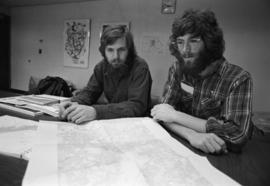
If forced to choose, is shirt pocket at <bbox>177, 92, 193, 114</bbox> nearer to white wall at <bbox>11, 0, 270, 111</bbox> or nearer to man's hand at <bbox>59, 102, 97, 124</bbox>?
man's hand at <bbox>59, 102, 97, 124</bbox>

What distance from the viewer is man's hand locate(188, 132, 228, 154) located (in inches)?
19.6

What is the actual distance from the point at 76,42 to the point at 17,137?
310 cm

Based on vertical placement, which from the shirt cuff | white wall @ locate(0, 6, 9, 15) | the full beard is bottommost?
the shirt cuff

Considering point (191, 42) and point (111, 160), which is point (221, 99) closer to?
point (191, 42)

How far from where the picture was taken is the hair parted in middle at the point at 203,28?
26.6 inches

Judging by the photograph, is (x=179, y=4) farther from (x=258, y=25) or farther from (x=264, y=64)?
(x=264, y=64)

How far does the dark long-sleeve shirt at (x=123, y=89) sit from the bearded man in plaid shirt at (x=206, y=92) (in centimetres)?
12

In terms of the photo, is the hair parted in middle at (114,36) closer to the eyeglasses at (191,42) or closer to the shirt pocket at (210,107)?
the eyeglasses at (191,42)

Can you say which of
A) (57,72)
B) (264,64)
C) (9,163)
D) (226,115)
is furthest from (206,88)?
(57,72)

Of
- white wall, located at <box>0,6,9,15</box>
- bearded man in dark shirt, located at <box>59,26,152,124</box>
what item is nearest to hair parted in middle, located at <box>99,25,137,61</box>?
bearded man in dark shirt, located at <box>59,26,152,124</box>

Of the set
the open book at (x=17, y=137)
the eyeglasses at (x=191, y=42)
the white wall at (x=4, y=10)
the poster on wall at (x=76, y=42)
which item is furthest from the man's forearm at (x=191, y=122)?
the white wall at (x=4, y=10)

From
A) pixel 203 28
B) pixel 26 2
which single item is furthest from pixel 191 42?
pixel 26 2

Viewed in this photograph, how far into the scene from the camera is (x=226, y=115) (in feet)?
2.03

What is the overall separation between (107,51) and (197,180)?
0.73m
